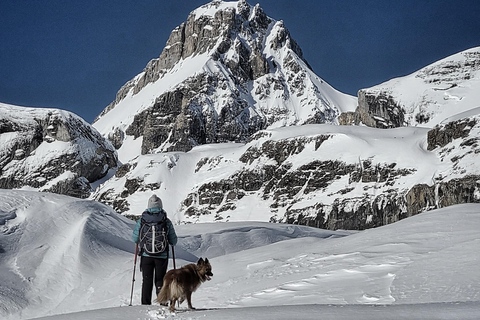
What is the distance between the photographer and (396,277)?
952 cm

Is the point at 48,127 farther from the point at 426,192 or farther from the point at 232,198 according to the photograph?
the point at 426,192

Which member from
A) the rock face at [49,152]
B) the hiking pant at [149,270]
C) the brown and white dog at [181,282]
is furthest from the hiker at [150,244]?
the rock face at [49,152]

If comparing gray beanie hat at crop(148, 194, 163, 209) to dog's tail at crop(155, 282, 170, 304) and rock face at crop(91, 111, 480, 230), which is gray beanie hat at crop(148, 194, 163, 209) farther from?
rock face at crop(91, 111, 480, 230)

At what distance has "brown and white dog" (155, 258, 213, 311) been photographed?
7.32 meters

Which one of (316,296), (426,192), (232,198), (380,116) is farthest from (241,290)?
(380,116)

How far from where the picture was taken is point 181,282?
7438mm

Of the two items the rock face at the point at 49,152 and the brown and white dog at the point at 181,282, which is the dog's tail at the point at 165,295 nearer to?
the brown and white dog at the point at 181,282

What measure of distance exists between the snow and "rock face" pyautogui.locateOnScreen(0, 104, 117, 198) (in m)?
133

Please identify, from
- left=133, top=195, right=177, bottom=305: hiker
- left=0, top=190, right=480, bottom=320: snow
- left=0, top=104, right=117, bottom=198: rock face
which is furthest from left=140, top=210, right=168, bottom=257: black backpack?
left=0, top=104, right=117, bottom=198: rock face

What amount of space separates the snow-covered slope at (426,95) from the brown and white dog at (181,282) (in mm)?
137953

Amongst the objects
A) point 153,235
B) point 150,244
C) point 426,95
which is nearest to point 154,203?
point 153,235

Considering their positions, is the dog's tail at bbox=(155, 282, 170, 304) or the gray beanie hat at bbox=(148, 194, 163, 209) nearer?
the dog's tail at bbox=(155, 282, 170, 304)

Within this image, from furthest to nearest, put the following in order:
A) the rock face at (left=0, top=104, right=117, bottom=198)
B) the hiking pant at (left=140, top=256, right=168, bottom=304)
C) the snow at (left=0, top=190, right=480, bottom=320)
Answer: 1. the rock face at (left=0, top=104, right=117, bottom=198)
2. the hiking pant at (left=140, top=256, right=168, bottom=304)
3. the snow at (left=0, top=190, right=480, bottom=320)

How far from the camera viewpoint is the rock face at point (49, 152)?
497 ft
